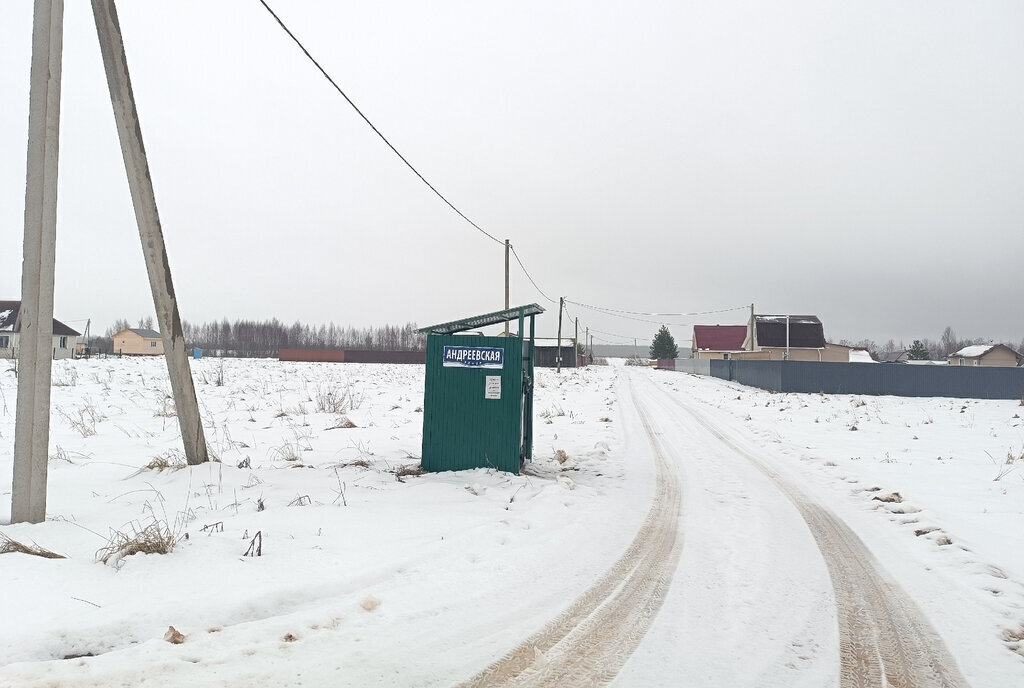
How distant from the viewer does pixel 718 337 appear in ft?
282

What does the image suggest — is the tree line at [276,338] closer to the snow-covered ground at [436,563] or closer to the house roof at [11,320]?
the house roof at [11,320]

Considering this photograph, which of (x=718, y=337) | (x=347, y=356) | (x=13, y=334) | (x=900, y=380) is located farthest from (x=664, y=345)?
(x=13, y=334)

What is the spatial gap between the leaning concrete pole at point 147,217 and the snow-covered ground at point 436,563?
0.77m

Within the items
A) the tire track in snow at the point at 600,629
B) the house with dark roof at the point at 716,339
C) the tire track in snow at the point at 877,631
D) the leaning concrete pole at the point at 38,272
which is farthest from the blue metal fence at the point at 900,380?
the house with dark roof at the point at 716,339

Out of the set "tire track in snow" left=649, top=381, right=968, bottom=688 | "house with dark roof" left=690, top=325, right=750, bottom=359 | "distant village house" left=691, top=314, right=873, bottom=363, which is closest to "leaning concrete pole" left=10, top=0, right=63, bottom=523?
"tire track in snow" left=649, top=381, right=968, bottom=688

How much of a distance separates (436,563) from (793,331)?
64.2 metres

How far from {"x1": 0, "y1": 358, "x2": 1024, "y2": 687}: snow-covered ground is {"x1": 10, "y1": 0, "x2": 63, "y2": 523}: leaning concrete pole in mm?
495

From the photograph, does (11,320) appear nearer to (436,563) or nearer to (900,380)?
(436,563)

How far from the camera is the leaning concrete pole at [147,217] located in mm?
6195

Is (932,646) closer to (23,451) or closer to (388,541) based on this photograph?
(388,541)

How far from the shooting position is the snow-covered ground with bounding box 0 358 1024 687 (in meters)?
3.08

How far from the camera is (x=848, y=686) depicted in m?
3.00

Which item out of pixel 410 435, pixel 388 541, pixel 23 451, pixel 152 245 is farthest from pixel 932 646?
pixel 410 435

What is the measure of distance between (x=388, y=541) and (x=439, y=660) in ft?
6.58
